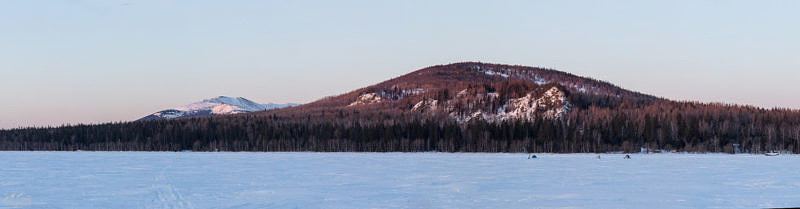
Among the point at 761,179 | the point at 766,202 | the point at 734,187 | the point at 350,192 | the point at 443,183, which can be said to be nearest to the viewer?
the point at 766,202

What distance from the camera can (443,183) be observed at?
5972 centimetres

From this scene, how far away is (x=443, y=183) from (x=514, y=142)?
5312 inches

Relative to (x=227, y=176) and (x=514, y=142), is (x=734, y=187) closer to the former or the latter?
(x=227, y=176)

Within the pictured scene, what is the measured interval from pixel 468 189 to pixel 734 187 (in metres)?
18.5

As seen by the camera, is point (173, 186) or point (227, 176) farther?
point (227, 176)

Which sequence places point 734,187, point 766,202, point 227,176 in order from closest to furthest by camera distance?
point 766,202, point 734,187, point 227,176

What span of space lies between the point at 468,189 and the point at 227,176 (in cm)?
2589

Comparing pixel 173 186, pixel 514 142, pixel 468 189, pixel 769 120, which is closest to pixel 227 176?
pixel 173 186

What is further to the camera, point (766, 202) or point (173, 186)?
point (173, 186)

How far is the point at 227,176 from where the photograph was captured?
233ft

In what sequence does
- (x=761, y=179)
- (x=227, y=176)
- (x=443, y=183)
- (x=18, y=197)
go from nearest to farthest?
1. (x=18, y=197)
2. (x=443, y=183)
3. (x=761, y=179)
4. (x=227, y=176)

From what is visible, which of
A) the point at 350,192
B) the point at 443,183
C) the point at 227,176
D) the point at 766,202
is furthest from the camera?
the point at 227,176

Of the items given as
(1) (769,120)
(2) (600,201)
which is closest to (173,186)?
(2) (600,201)

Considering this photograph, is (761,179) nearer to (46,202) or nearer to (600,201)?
(600,201)
